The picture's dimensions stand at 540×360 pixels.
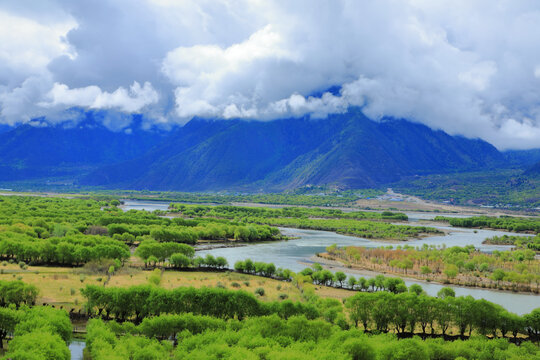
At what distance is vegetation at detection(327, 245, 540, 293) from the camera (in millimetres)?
107875

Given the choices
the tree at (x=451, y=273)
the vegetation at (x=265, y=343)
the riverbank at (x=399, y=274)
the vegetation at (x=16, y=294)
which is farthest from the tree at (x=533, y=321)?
the vegetation at (x=16, y=294)

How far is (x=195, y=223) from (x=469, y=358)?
148896mm

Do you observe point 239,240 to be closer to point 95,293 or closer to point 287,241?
point 287,241

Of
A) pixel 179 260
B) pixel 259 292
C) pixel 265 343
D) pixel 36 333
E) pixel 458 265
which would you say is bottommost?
pixel 458 265

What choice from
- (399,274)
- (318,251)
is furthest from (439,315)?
(318,251)

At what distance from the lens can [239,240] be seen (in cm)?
17738

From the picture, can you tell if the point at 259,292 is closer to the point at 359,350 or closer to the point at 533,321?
the point at 359,350

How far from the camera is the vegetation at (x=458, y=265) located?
10788 centimetres

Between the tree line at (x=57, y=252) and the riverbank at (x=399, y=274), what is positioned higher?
the tree line at (x=57, y=252)

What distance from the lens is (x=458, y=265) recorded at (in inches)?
4781

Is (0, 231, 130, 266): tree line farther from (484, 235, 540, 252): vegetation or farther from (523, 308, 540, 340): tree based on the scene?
(484, 235, 540, 252): vegetation

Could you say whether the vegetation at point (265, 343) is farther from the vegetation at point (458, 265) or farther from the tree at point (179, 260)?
the vegetation at point (458, 265)

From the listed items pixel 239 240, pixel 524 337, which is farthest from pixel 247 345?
pixel 239 240

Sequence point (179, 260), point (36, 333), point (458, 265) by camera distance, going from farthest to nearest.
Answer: point (458, 265) → point (179, 260) → point (36, 333)
